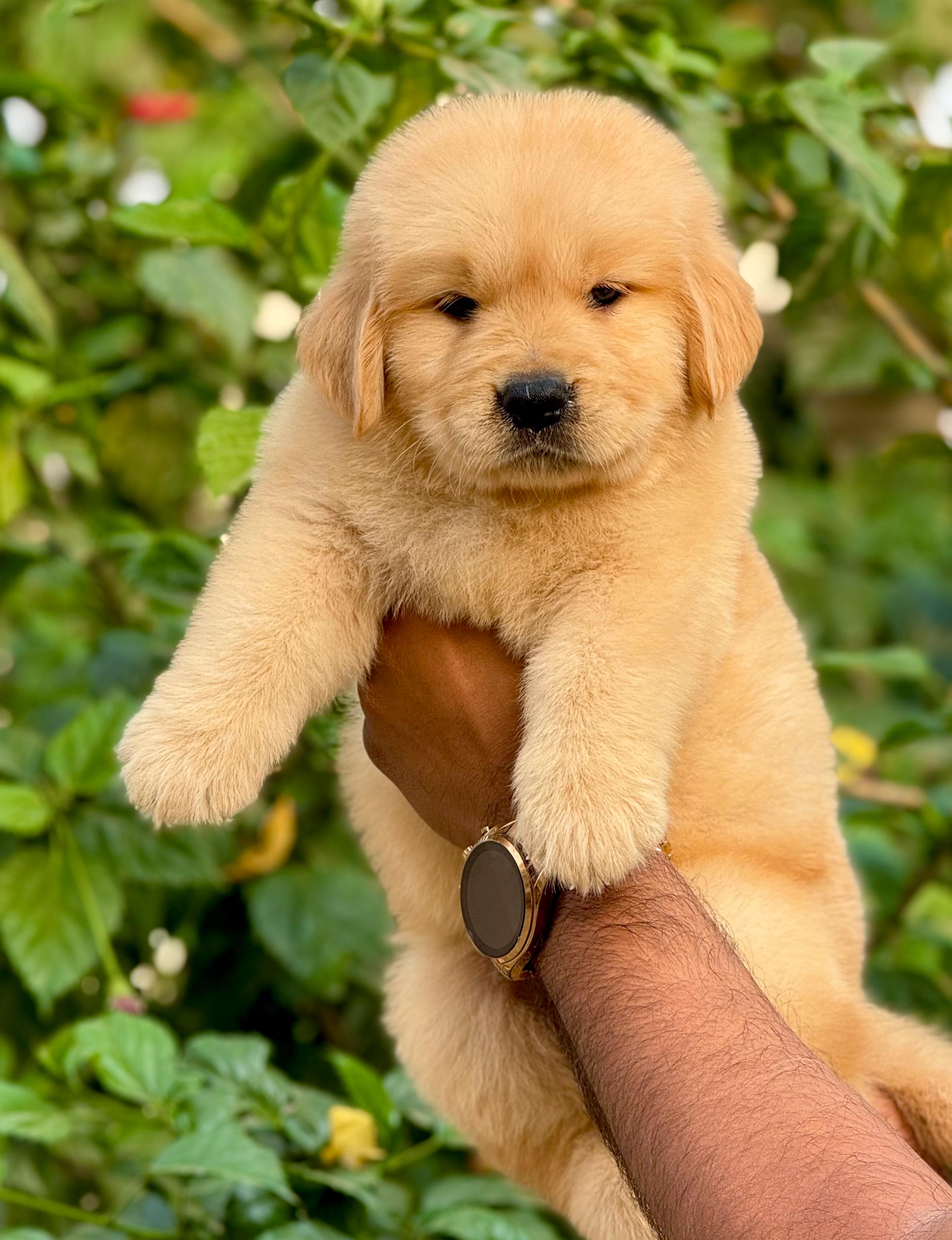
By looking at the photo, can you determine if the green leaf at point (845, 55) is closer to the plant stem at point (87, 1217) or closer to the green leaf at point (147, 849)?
the green leaf at point (147, 849)

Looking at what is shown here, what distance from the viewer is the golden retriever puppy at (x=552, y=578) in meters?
1.80

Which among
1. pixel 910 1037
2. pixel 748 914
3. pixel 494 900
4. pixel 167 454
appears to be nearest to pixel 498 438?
pixel 494 900

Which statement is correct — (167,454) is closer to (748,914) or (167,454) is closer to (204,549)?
(204,549)

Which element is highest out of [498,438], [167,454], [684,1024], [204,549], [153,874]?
[498,438]

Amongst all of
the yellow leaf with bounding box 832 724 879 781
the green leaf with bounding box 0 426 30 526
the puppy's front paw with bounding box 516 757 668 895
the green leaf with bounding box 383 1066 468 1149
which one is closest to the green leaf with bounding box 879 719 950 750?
the yellow leaf with bounding box 832 724 879 781

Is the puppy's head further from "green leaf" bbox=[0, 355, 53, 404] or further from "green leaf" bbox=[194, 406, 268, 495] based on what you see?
"green leaf" bbox=[0, 355, 53, 404]

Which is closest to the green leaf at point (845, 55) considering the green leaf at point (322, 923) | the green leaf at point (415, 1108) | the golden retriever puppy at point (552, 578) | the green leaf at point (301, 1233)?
the golden retriever puppy at point (552, 578)

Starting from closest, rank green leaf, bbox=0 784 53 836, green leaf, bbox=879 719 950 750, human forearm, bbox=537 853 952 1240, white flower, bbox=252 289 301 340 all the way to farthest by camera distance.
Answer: human forearm, bbox=537 853 952 1240, green leaf, bbox=0 784 53 836, green leaf, bbox=879 719 950 750, white flower, bbox=252 289 301 340

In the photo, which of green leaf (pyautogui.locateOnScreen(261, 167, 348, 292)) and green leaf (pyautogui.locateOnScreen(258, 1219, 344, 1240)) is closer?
green leaf (pyautogui.locateOnScreen(258, 1219, 344, 1240))

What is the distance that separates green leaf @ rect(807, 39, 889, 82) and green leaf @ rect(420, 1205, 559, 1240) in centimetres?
214

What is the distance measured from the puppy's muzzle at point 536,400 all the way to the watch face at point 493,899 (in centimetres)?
55

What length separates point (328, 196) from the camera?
8.12 ft

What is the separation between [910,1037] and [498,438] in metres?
1.12

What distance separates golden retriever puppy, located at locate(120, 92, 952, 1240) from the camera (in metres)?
1.80
